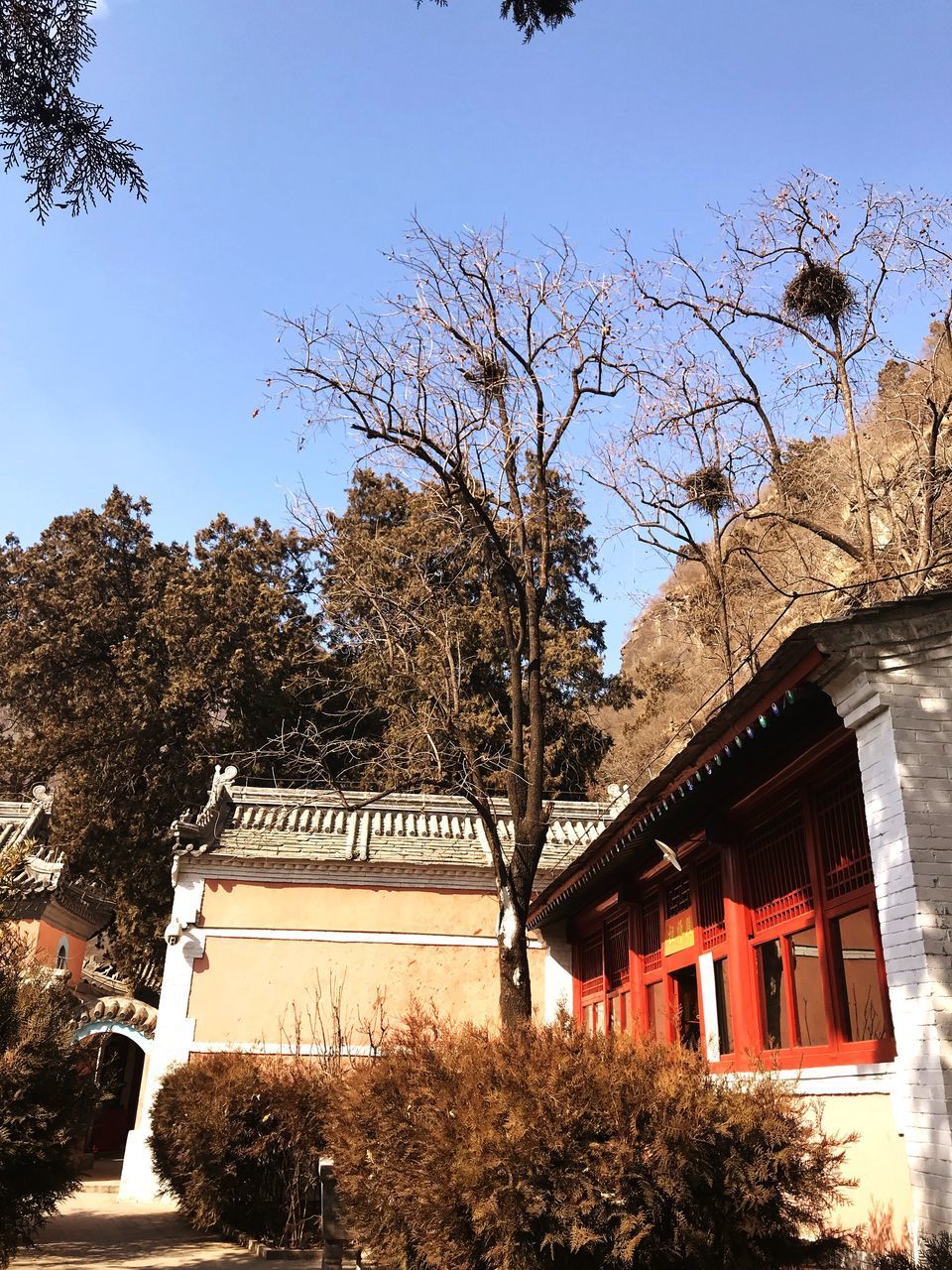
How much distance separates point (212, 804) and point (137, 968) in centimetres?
974

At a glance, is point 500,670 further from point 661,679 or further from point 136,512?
point 136,512

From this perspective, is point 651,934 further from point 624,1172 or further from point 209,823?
point 209,823

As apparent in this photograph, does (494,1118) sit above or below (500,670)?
below

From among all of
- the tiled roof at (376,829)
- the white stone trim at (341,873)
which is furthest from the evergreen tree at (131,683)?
the white stone trim at (341,873)

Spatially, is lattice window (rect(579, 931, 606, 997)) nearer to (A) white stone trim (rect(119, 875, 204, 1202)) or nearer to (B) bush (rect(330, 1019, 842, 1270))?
(A) white stone trim (rect(119, 875, 204, 1202))

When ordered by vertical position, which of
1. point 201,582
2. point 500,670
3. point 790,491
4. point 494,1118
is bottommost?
point 494,1118

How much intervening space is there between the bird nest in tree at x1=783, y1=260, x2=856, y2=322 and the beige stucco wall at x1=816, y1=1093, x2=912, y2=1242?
31.6 ft

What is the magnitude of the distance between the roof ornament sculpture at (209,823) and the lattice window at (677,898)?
6.97 meters

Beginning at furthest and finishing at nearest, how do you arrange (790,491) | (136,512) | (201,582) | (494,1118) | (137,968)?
(136,512)
(201,582)
(137,968)
(790,491)
(494,1118)

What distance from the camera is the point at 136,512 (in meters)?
28.1

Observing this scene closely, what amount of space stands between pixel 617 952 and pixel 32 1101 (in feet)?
21.5

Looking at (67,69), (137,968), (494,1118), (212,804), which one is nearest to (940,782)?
(494,1118)

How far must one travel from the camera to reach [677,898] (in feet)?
30.2

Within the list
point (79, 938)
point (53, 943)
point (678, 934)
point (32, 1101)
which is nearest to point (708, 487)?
point (678, 934)
